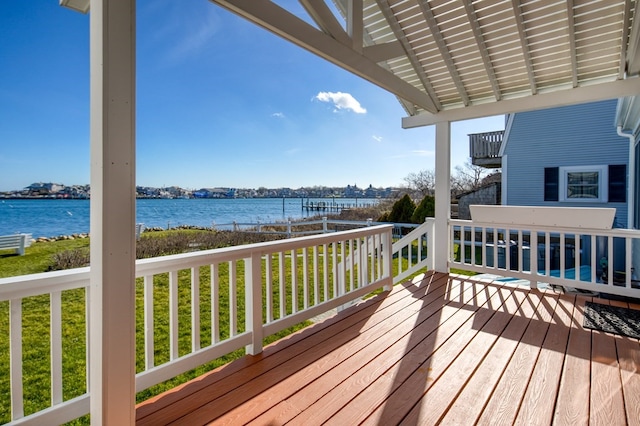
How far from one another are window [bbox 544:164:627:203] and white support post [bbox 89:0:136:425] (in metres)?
9.88

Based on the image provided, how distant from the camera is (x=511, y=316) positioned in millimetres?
3445

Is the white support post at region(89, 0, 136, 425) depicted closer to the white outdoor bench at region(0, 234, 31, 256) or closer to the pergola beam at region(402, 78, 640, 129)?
the pergola beam at region(402, 78, 640, 129)

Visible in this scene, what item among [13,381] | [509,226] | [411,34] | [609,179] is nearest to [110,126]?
[13,381]

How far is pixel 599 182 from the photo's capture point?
313 inches

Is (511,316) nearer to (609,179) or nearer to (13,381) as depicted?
(13,381)

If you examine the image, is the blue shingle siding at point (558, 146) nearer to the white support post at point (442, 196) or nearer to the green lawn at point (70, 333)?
the white support post at point (442, 196)

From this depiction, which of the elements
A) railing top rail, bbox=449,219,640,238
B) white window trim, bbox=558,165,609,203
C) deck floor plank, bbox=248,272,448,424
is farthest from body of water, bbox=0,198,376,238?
white window trim, bbox=558,165,609,203

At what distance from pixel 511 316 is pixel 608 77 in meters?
2.88

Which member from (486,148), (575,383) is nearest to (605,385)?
(575,383)

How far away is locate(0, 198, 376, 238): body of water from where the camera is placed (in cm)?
469

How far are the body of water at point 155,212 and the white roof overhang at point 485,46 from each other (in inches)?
96.2

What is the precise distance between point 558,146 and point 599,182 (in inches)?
50.6

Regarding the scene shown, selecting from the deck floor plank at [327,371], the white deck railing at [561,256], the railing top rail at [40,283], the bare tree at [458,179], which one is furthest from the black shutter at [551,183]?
the railing top rail at [40,283]

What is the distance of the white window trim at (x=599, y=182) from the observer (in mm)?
7848
